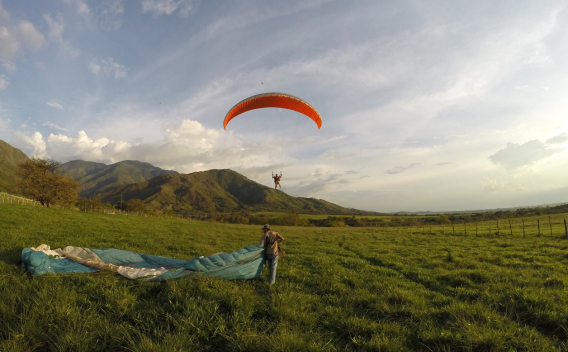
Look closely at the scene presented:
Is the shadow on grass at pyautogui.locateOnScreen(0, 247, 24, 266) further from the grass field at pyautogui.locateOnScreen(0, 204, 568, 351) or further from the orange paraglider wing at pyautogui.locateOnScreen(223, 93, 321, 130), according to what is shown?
the orange paraglider wing at pyautogui.locateOnScreen(223, 93, 321, 130)

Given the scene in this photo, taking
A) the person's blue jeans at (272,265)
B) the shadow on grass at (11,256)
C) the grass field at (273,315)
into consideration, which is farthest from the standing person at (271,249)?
the shadow on grass at (11,256)

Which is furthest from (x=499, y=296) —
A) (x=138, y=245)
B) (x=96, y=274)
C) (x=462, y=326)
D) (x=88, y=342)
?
(x=138, y=245)

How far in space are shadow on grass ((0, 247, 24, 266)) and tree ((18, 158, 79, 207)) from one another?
135ft

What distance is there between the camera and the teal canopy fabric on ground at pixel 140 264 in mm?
7211

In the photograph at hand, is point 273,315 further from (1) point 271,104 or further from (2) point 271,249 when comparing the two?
(1) point 271,104

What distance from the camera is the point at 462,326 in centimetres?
509

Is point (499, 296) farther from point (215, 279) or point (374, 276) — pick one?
point (215, 279)

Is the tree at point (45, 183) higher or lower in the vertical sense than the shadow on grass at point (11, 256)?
higher

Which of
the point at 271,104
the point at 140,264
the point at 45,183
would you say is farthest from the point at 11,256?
the point at 45,183

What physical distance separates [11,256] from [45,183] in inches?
1685

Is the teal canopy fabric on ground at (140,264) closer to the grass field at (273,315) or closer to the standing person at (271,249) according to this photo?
the standing person at (271,249)

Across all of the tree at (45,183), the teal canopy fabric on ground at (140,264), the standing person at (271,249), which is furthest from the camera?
the tree at (45,183)

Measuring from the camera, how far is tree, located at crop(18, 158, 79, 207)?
39125mm

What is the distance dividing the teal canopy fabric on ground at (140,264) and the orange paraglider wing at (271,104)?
1414 centimetres
